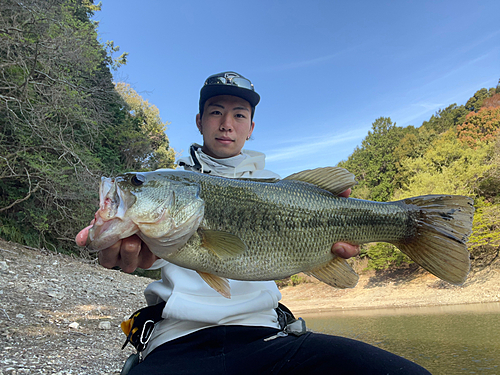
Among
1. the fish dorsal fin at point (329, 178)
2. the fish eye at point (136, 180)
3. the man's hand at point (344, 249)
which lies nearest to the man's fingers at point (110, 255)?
the fish eye at point (136, 180)

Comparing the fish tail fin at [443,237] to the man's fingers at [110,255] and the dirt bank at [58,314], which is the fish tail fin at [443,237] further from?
the dirt bank at [58,314]

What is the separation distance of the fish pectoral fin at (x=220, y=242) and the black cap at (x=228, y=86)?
1533mm

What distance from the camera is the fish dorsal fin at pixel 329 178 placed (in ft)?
7.18

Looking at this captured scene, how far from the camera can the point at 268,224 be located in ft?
6.35

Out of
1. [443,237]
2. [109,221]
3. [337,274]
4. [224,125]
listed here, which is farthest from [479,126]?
[109,221]

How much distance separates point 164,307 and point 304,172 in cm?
132

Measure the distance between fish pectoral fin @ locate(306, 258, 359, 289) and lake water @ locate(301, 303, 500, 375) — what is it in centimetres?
922

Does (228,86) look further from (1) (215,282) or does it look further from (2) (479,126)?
(2) (479,126)

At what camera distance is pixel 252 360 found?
1883 millimetres

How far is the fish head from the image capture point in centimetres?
167

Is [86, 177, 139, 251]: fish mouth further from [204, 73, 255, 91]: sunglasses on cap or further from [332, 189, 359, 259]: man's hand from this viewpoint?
[204, 73, 255, 91]: sunglasses on cap

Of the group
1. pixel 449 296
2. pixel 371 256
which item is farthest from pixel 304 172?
pixel 371 256

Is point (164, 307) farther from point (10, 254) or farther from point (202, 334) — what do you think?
point (10, 254)

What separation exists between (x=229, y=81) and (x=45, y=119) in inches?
397
